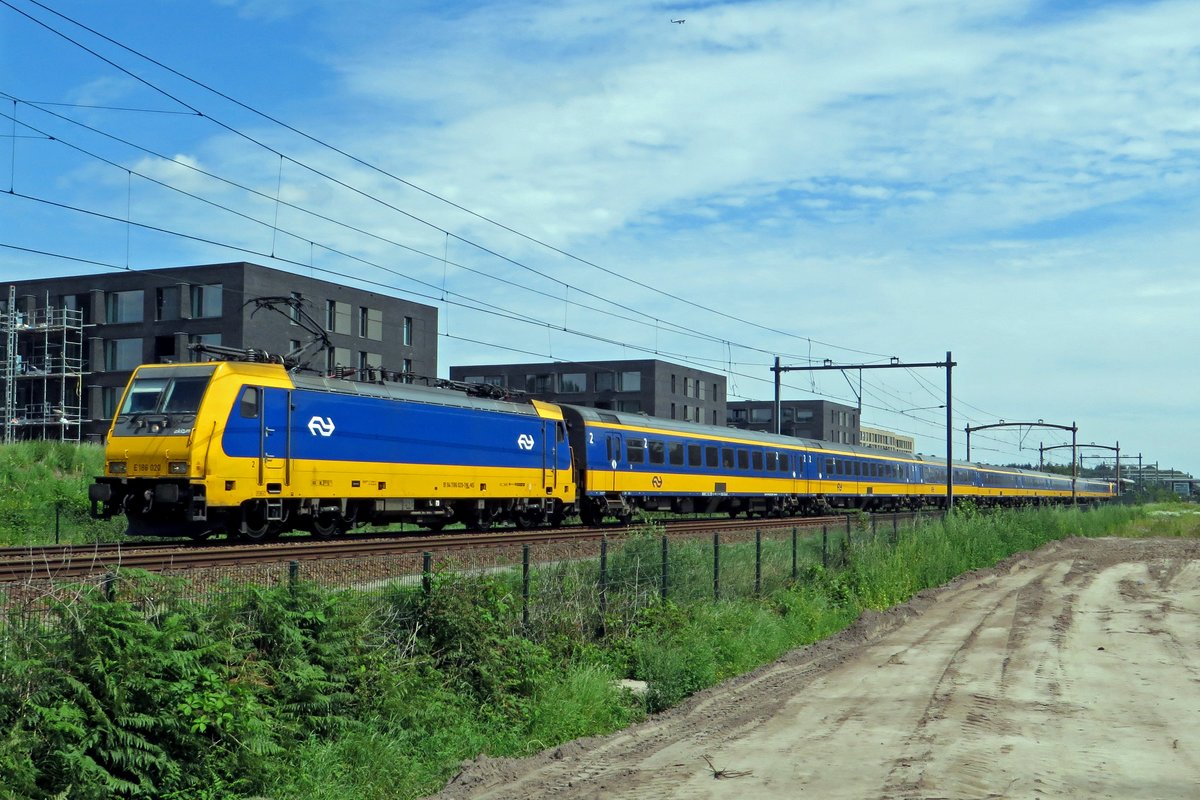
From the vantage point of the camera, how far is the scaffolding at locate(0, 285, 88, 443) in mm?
62188

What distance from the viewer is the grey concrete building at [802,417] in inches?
4948

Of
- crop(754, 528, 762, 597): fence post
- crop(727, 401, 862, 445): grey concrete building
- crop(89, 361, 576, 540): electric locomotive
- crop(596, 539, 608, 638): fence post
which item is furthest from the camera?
crop(727, 401, 862, 445): grey concrete building

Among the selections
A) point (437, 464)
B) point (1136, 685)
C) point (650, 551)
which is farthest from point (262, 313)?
point (1136, 685)

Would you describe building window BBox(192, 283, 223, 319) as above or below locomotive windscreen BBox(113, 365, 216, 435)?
above

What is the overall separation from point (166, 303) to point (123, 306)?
3.36 meters

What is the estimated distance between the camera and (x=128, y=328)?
61.9 meters

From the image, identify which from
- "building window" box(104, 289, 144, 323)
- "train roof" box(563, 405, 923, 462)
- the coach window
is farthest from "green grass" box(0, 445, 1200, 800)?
"building window" box(104, 289, 144, 323)

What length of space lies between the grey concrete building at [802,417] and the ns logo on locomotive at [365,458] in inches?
3311

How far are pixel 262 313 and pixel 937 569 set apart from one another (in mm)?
41335

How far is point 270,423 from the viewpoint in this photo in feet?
76.3

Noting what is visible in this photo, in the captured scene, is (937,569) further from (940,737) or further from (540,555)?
(940,737)

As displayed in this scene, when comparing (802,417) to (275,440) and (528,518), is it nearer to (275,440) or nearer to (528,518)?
(528,518)

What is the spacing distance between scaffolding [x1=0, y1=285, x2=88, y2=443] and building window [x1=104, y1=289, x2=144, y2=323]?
1.61 metres

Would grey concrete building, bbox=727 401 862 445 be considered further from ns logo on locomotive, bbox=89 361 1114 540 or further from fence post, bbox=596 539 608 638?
fence post, bbox=596 539 608 638
